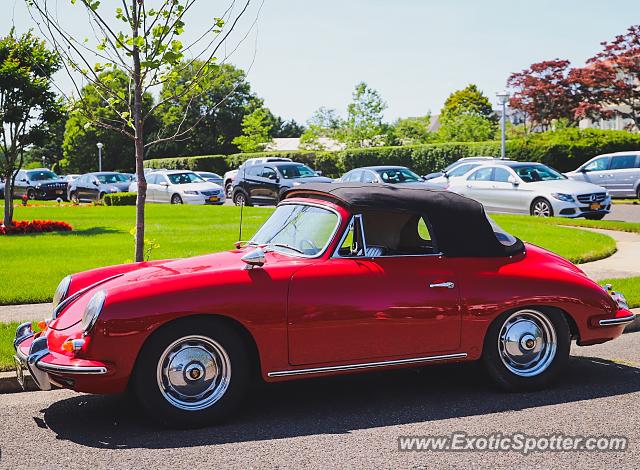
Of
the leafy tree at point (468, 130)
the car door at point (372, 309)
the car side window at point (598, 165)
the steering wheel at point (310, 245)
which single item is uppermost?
the leafy tree at point (468, 130)

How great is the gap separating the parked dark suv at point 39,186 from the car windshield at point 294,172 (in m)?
17.4

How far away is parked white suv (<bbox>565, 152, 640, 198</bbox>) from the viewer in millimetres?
28312

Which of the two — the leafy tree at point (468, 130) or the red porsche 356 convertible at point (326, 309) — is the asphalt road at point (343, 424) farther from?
the leafy tree at point (468, 130)

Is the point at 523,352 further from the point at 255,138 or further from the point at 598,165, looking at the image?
the point at 255,138

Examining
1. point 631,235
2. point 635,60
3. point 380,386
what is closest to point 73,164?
point 635,60

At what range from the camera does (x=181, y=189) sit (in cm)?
3216

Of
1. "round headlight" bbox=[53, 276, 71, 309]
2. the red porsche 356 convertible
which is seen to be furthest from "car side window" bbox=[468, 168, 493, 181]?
"round headlight" bbox=[53, 276, 71, 309]

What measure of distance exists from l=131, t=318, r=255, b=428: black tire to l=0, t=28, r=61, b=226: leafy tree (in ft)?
50.7

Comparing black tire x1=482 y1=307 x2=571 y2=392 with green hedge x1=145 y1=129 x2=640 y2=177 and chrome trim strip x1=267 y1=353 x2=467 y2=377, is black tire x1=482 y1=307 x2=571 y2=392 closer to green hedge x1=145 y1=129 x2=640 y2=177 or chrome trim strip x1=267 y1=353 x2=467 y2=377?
chrome trim strip x1=267 y1=353 x2=467 y2=377

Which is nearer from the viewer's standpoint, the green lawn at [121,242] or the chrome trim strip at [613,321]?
the chrome trim strip at [613,321]

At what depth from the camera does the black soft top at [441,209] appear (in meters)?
6.22

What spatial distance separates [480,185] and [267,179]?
839 centimetres

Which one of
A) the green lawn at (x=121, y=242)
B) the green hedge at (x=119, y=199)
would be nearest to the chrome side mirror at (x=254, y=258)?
the green lawn at (x=121, y=242)

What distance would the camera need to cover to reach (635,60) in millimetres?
45688
